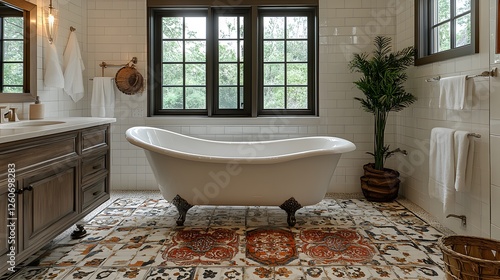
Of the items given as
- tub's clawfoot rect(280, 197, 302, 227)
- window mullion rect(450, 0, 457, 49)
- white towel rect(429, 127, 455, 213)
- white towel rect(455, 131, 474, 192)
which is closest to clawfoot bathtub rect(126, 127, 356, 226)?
tub's clawfoot rect(280, 197, 302, 227)

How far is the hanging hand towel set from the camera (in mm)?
3373

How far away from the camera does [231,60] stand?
437 centimetres

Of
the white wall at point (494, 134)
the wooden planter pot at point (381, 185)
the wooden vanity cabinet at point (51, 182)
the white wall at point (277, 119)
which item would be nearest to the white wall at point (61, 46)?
the white wall at point (277, 119)

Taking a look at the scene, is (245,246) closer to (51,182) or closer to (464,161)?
(51,182)

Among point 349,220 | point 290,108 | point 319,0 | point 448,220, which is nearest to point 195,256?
point 349,220

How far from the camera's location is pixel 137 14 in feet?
13.9

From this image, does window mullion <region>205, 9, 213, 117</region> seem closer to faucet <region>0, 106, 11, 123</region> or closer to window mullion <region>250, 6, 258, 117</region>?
window mullion <region>250, 6, 258, 117</region>

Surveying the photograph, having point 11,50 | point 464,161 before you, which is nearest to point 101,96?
point 11,50

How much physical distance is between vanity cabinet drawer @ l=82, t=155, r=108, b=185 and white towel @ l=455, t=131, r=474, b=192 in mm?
2771

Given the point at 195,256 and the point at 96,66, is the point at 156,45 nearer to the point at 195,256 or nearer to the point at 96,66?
the point at 96,66

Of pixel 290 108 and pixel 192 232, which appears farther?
pixel 290 108

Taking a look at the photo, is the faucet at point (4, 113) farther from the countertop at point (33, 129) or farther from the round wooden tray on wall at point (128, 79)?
the round wooden tray on wall at point (128, 79)

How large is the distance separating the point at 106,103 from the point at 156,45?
3.08 feet

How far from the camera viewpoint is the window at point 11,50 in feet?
8.96
